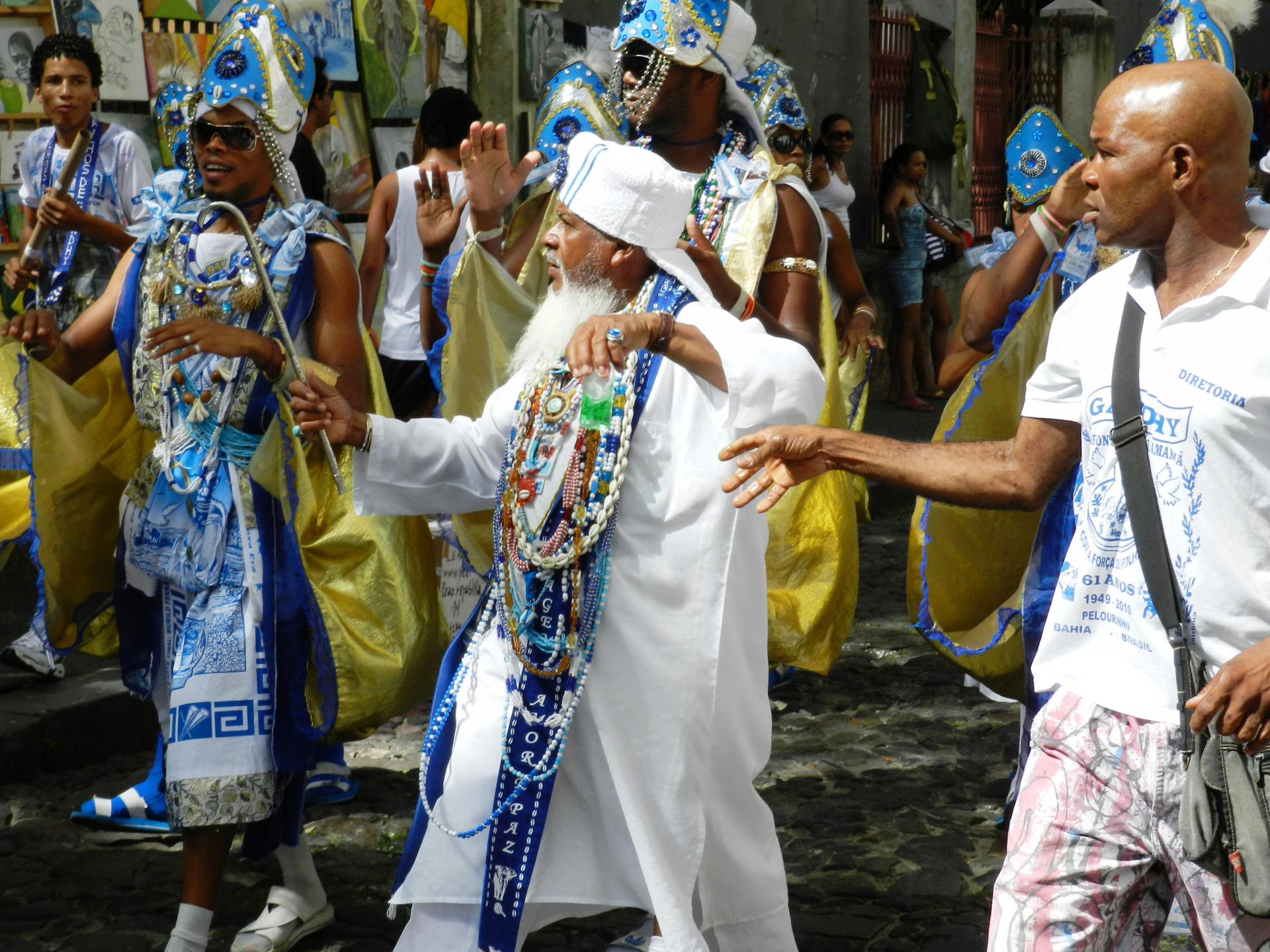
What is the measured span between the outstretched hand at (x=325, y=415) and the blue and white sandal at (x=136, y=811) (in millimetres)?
1763

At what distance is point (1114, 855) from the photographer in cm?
276

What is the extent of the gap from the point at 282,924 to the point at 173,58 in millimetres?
5274

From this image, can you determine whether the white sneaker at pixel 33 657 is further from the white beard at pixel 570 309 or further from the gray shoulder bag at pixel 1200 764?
the gray shoulder bag at pixel 1200 764

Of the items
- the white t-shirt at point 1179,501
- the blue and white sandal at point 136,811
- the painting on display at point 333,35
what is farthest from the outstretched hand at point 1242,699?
the painting on display at point 333,35

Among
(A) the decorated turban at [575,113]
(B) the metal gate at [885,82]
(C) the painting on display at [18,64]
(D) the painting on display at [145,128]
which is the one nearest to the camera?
(A) the decorated turban at [575,113]

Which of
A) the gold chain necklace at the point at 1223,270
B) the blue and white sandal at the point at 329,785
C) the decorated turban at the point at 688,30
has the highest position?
the decorated turban at the point at 688,30

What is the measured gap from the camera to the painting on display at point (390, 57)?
31.0 feet

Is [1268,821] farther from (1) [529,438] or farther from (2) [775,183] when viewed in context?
(2) [775,183]

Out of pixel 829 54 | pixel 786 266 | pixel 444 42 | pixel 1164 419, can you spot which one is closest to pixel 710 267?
pixel 786 266

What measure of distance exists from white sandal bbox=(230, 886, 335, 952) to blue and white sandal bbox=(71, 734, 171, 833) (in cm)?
83

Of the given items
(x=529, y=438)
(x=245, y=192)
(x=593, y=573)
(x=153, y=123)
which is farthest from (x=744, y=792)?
(x=153, y=123)

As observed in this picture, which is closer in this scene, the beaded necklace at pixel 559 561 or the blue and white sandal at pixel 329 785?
the beaded necklace at pixel 559 561

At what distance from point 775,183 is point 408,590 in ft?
5.89

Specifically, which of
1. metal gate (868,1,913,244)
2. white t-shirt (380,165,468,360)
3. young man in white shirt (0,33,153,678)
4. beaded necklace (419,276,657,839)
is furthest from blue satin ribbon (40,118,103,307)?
metal gate (868,1,913,244)
